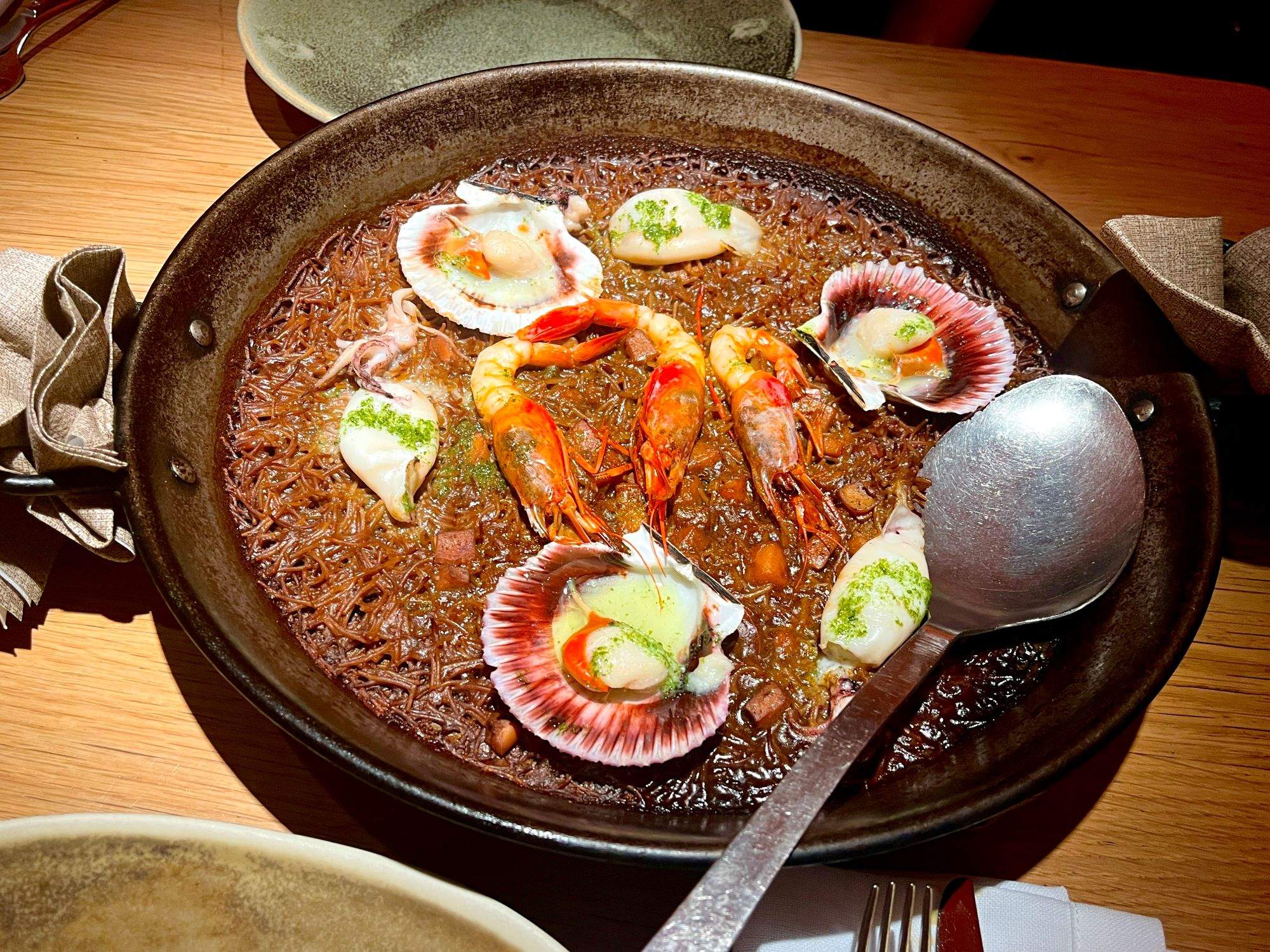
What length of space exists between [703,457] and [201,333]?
1.20 m

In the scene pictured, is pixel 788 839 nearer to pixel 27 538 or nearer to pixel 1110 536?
pixel 1110 536

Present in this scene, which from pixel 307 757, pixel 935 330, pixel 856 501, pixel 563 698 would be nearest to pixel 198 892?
pixel 307 757

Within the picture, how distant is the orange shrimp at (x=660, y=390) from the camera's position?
180cm

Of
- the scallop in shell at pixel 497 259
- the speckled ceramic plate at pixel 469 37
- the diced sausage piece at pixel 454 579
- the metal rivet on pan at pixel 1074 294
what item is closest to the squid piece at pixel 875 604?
the diced sausage piece at pixel 454 579

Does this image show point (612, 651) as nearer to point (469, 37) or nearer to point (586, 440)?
point (586, 440)

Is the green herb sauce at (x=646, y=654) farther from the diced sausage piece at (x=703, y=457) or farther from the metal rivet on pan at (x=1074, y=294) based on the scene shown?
the metal rivet on pan at (x=1074, y=294)

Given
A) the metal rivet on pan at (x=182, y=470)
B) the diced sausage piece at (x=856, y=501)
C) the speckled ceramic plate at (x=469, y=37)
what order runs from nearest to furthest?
the metal rivet on pan at (x=182, y=470)
the diced sausage piece at (x=856, y=501)
the speckled ceramic plate at (x=469, y=37)

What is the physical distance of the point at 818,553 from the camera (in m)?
1.78

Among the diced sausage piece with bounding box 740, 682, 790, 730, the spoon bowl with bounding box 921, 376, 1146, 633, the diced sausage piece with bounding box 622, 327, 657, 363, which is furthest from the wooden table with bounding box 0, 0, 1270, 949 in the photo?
the diced sausage piece with bounding box 622, 327, 657, 363

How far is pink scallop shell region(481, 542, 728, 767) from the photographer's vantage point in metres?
1.44

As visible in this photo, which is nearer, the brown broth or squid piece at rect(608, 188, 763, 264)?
the brown broth

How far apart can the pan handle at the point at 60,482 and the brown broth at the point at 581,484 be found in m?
0.26

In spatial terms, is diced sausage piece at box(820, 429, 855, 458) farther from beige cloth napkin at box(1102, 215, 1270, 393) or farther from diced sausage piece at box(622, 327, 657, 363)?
beige cloth napkin at box(1102, 215, 1270, 393)

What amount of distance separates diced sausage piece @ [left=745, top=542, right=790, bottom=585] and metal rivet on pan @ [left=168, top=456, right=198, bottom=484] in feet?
3.98
